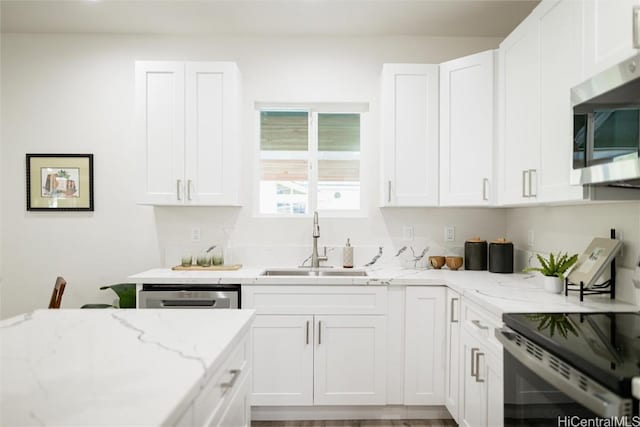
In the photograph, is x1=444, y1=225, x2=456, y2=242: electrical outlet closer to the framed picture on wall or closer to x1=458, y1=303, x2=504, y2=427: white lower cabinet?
x1=458, y1=303, x2=504, y2=427: white lower cabinet

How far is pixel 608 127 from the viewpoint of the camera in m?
1.40

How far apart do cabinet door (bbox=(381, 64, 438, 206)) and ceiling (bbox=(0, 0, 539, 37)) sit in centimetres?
38

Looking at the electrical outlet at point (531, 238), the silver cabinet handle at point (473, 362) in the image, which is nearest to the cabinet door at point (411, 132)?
the electrical outlet at point (531, 238)

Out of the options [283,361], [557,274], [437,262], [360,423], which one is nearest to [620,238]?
[557,274]

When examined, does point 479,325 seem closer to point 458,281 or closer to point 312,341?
point 458,281

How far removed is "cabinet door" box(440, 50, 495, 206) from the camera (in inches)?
101

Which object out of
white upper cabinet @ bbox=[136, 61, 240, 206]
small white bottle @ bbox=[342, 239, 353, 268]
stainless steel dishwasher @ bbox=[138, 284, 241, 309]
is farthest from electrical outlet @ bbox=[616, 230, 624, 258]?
white upper cabinet @ bbox=[136, 61, 240, 206]

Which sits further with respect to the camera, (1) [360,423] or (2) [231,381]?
(1) [360,423]

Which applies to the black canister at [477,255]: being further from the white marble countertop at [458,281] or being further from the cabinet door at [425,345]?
the cabinet door at [425,345]

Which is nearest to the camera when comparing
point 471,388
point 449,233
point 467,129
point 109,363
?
point 109,363

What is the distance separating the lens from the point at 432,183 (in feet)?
9.35

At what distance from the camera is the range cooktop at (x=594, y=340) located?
39.6 inches

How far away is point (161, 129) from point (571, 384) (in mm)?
2715

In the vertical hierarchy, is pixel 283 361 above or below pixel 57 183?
below
